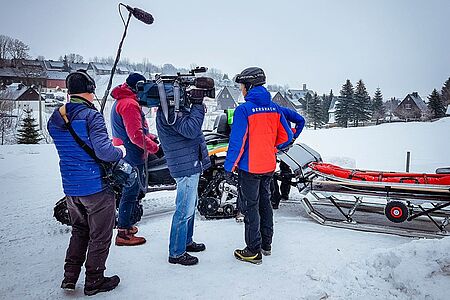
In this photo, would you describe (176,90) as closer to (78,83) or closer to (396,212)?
(78,83)

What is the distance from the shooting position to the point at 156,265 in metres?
3.63

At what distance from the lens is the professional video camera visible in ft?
11.3

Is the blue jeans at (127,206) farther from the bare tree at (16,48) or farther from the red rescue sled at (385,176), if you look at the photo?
the bare tree at (16,48)

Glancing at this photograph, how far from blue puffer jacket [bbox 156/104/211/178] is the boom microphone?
2.03 meters

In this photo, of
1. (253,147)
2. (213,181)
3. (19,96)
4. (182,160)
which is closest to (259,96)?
(253,147)


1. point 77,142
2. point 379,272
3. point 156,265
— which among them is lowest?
point 156,265

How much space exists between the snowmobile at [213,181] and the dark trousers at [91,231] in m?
1.83

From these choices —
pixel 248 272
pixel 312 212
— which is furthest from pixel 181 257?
pixel 312 212

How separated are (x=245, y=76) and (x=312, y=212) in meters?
2.35

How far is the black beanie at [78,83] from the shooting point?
293cm

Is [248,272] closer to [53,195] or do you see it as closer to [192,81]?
[192,81]

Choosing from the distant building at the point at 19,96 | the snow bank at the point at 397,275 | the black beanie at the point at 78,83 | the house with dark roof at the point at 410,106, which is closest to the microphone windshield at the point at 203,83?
the black beanie at the point at 78,83

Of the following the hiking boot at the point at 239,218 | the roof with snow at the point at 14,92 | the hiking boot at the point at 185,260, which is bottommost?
the hiking boot at the point at 185,260

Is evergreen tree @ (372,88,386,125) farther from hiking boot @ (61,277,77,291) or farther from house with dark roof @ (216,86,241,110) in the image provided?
hiking boot @ (61,277,77,291)
